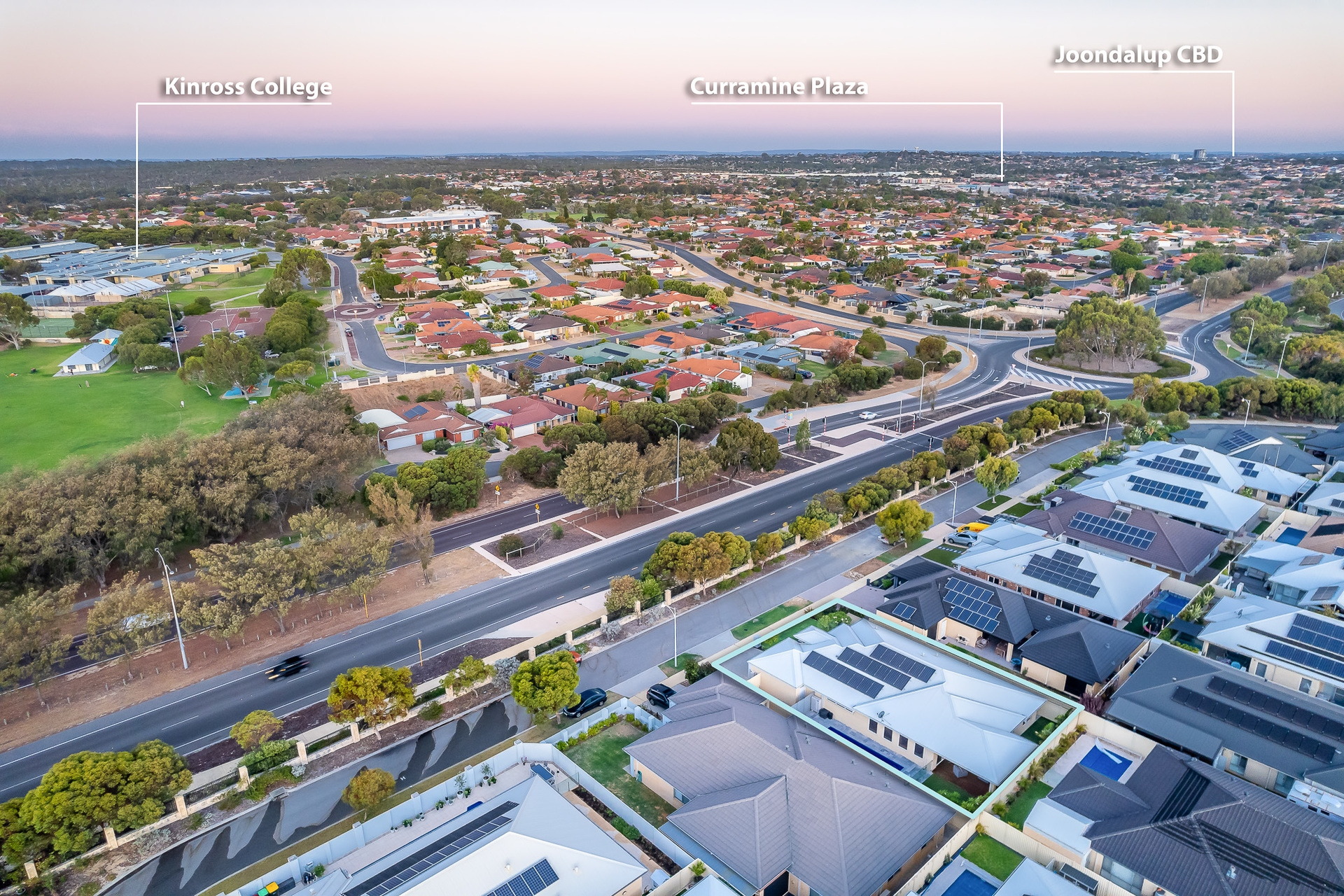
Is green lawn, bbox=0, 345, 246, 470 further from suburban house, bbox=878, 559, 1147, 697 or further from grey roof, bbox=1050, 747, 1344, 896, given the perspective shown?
grey roof, bbox=1050, 747, 1344, 896

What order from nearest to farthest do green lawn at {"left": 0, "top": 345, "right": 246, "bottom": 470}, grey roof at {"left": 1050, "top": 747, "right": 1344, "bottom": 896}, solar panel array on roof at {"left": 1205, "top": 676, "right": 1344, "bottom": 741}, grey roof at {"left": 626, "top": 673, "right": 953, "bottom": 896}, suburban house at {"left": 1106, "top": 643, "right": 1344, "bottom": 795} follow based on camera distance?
1. grey roof at {"left": 1050, "top": 747, "right": 1344, "bottom": 896}
2. grey roof at {"left": 626, "top": 673, "right": 953, "bottom": 896}
3. suburban house at {"left": 1106, "top": 643, "right": 1344, "bottom": 795}
4. solar panel array on roof at {"left": 1205, "top": 676, "right": 1344, "bottom": 741}
5. green lawn at {"left": 0, "top": 345, "right": 246, "bottom": 470}

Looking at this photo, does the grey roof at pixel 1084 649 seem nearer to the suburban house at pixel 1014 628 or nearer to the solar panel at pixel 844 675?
the suburban house at pixel 1014 628

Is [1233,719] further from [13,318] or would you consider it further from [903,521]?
[13,318]

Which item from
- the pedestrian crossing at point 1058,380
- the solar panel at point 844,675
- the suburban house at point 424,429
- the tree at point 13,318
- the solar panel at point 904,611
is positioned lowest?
the solar panel at point 844,675

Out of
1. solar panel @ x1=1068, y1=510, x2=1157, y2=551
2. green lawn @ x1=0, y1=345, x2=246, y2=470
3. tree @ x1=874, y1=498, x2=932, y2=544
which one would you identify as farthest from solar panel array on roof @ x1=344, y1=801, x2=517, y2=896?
green lawn @ x1=0, y1=345, x2=246, y2=470

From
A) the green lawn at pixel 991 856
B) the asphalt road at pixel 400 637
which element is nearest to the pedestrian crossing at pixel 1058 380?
Result: the asphalt road at pixel 400 637

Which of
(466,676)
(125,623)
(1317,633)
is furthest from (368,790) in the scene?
(1317,633)

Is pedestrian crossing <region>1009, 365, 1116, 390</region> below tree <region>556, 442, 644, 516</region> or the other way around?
the other way around

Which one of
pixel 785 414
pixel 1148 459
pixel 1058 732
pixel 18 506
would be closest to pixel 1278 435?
pixel 1148 459
